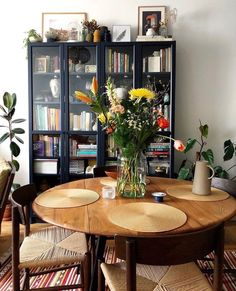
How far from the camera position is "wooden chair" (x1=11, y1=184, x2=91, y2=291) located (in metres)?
1.40

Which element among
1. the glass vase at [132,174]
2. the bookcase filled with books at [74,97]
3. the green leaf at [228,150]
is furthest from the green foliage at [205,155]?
the glass vase at [132,174]

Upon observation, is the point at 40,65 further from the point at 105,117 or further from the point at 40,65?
the point at 105,117

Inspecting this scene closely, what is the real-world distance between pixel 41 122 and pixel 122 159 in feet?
5.62

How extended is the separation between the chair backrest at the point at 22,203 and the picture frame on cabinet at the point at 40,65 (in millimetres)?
1706

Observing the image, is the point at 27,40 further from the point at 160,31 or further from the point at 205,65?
the point at 205,65

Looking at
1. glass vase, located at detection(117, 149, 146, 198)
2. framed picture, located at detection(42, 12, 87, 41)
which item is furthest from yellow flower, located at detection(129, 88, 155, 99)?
framed picture, located at detection(42, 12, 87, 41)

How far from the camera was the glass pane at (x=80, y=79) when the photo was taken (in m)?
3.02

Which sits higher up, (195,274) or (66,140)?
(66,140)

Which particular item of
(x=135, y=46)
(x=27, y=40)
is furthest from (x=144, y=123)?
(x=27, y=40)

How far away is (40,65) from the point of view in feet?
10.0

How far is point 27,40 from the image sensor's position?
305cm

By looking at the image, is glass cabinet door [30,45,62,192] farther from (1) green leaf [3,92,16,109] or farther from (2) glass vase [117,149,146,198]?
(2) glass vase [117,149,146,198]

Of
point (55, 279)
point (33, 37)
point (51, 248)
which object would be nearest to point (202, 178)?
point (51, 248)

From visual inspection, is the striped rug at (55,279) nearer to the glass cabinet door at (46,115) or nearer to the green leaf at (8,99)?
the glass cabinet door at (46,115)
